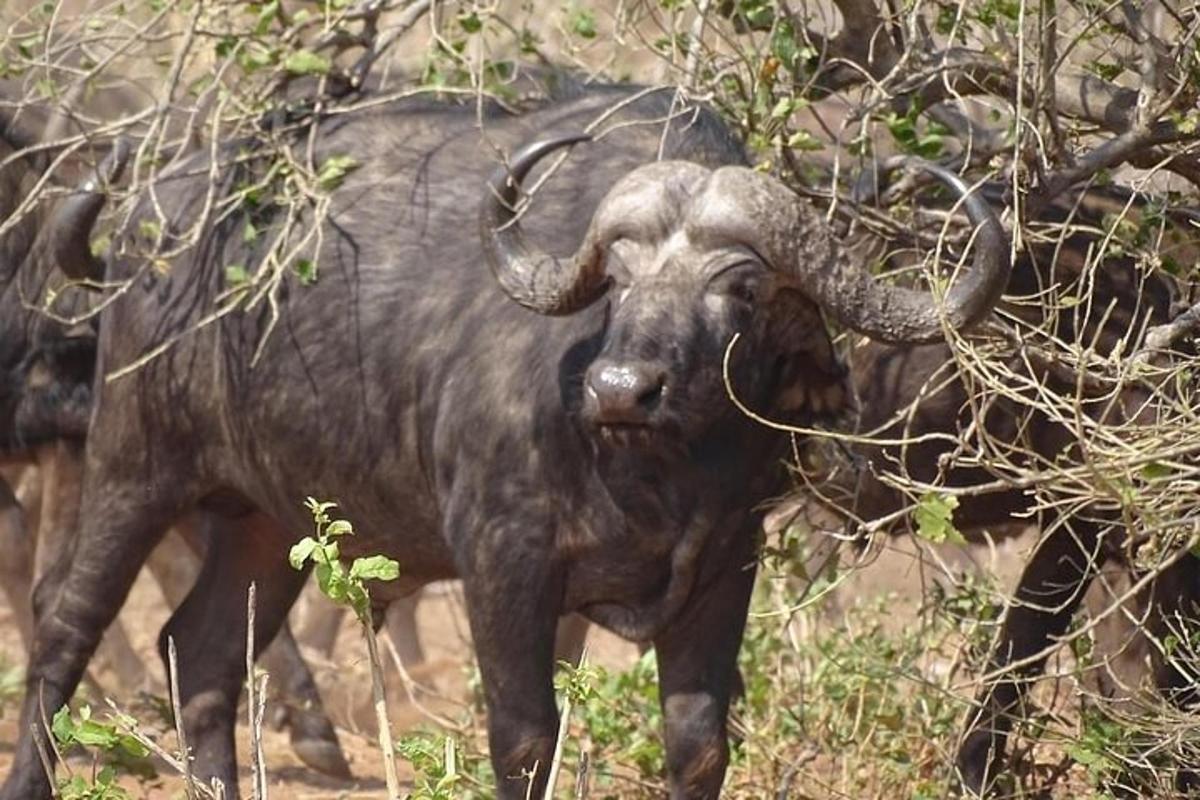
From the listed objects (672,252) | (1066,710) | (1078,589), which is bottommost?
(1066,710)

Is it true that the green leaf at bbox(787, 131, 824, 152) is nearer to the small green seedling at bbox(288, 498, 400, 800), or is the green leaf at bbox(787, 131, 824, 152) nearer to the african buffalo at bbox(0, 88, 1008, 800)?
the african buffalo at bbox(0, 88, 1008, 800)

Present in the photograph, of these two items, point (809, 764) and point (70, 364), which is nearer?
point (809, 764)

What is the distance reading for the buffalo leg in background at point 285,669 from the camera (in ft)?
25.0

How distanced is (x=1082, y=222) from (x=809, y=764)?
1.53 metres

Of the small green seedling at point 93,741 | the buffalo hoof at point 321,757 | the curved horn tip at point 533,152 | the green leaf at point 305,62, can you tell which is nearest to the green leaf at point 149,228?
the green leaf at point 305,62

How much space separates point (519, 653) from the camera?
17.8 ft

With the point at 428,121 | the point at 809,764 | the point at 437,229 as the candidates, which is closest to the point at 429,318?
the point at 437,229

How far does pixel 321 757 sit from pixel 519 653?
2357mm

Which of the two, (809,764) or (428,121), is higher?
(428,121)

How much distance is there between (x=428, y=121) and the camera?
634 centimetres

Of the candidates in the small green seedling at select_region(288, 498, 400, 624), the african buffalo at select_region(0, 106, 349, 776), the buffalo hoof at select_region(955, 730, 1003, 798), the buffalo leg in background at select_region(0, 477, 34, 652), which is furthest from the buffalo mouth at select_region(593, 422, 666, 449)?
the buffalo leg in background at select_region(0, 477, 34, 652)

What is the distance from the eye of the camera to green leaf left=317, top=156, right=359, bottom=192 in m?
6.14

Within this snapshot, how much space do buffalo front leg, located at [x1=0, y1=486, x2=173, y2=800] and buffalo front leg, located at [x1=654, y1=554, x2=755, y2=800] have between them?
57.9 inches

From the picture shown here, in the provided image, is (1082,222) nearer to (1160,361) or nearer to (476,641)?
(1160,361)
